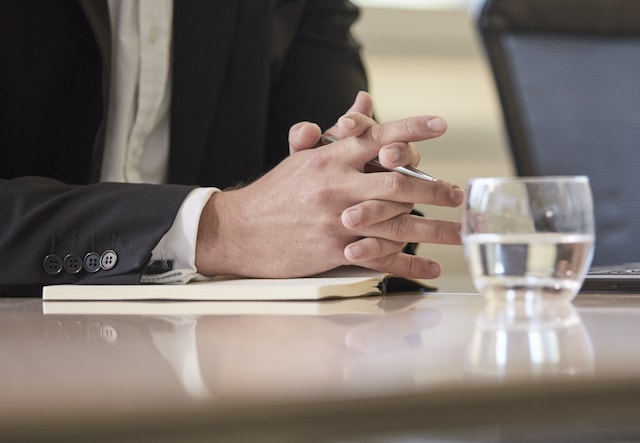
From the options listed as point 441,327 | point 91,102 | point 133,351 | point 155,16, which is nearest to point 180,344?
point 133,351

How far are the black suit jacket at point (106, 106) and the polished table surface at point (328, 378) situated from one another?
395 millimetres

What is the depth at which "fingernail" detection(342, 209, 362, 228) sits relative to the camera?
1.00 metres

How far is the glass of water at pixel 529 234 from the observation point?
0.63 metres

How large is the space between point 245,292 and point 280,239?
215 millimetres

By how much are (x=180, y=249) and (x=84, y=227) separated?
0.36 ft

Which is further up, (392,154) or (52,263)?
(392,154)

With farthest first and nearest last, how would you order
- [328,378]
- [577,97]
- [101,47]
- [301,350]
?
1. [577,97]
2. [101,47]
3. [301,350]
4. [328,378]

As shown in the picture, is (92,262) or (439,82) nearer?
(92,262)

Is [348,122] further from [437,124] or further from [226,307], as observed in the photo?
[226,307]

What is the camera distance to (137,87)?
157cm

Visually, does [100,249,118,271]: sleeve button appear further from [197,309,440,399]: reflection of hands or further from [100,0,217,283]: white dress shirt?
[100,0,217,283]: white dress shirt

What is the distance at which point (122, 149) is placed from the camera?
5.09 ft

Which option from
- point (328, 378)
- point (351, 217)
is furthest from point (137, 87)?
point (328, 378)

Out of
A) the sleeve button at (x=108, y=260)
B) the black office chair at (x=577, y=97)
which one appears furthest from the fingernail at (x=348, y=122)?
the black office chair at (x=577, y=97)
